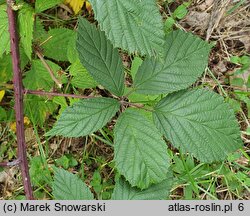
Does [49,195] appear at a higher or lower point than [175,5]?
lower

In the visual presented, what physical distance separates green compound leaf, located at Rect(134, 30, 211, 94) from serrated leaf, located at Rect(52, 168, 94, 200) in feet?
1.29

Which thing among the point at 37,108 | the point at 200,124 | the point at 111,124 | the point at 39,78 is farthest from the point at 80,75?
the point at 200,124

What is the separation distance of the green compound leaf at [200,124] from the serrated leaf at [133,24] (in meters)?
0.31

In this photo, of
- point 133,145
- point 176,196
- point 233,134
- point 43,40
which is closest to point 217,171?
point 176,196

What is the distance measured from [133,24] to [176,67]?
12.5 inches

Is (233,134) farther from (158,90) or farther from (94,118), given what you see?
(94,118)

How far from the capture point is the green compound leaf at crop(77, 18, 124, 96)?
1.44 m

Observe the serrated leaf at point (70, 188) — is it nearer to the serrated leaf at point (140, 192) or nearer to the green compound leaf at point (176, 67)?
the serrated leaf at point (140, 192)

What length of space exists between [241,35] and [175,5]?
15.9 inches

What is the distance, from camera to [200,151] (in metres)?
1.45

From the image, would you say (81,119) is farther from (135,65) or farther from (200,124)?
(135,65)

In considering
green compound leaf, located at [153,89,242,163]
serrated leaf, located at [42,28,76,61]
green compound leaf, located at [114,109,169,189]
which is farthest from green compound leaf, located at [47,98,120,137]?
serrated leaf, located at [42,28,76,61]

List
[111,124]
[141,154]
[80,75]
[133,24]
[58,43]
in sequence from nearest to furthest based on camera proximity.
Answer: [133,24], [141,154], [80,75], [58,43], [111,124]

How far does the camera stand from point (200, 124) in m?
1.48
